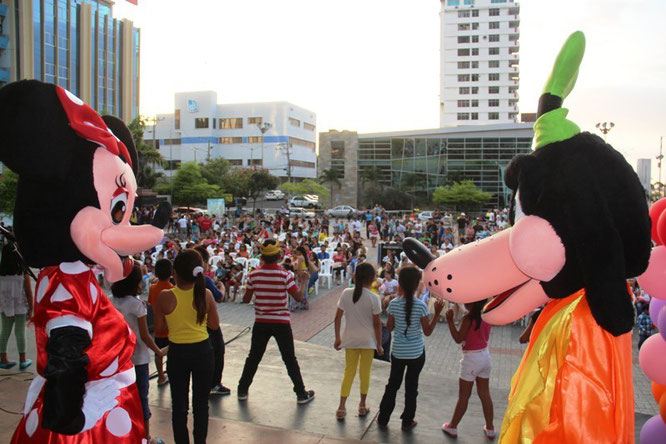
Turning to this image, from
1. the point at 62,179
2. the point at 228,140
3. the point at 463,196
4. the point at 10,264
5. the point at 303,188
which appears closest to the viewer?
the point at 62,179

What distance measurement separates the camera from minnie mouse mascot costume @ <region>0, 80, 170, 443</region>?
267 cm

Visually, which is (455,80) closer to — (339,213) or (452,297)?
(339,213)

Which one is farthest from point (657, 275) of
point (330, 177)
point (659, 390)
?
point (330, 177)

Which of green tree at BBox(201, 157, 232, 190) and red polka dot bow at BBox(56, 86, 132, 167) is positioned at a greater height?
green tree at BBox(201, 157, 232, 190)

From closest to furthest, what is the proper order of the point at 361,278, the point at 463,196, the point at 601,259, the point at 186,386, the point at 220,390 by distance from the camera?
the point at 601,259
the point at 186,386
the point at 361,278
the point at 220,390
the point at 463,196

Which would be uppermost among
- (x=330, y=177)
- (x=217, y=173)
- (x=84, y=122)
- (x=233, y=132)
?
(x=233, y=132)

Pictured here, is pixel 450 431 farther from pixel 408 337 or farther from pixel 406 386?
pixel 408 337

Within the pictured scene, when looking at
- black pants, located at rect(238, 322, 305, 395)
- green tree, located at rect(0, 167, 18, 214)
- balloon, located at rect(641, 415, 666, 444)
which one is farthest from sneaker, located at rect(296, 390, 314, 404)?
green tree, located at rect(0, 167, 18, 214)

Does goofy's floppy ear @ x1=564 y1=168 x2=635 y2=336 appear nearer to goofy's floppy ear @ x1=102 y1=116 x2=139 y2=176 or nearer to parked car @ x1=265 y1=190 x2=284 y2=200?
goofy's floppy ear @ x1=102 y1=116 x2=139 y2=176

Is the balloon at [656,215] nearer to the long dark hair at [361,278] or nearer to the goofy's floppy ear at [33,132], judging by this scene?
the long dark hair at [361,278]

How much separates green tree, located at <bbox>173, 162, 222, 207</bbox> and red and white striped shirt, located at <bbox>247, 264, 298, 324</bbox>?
91.1 ft

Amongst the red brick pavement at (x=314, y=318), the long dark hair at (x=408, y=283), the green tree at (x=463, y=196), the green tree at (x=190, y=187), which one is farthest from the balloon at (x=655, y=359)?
the green tree at (x=463, y=196)

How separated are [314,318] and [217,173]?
32.6 meters

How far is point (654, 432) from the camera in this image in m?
2.95
